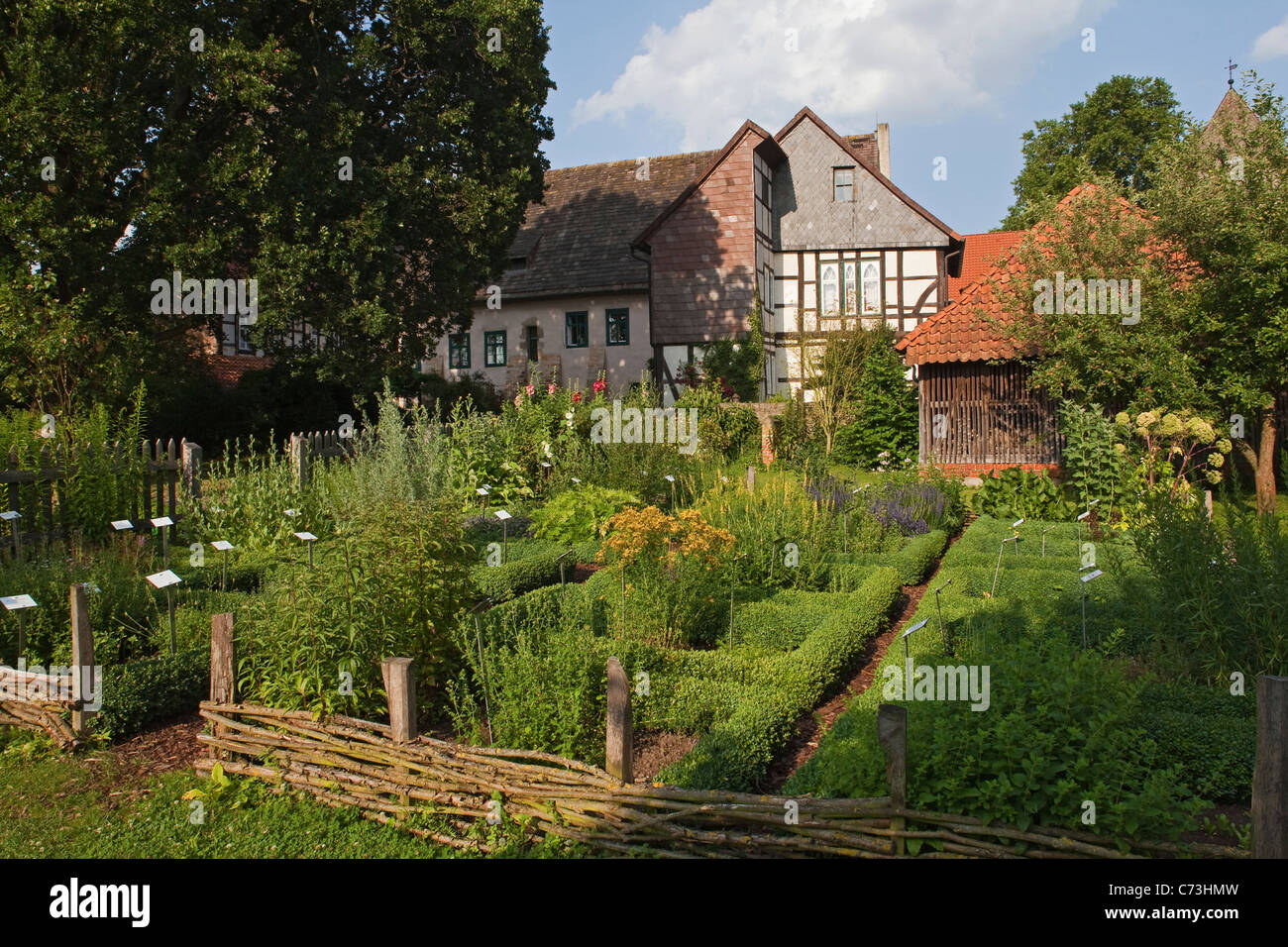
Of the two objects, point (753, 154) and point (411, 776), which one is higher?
point (753, 154)

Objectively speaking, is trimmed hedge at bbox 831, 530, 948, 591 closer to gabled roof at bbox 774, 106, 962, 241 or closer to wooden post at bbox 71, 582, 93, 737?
wooden post at bbox 71, 582, 93, 737

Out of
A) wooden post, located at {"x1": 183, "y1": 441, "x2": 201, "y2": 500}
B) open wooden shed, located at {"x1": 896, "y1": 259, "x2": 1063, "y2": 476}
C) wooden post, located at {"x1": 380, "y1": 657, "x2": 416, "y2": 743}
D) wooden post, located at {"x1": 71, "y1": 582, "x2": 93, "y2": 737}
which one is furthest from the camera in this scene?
open wooden shed, located at {"x1": 896, "y1": 259, "x2": 1063, "y2": 476}

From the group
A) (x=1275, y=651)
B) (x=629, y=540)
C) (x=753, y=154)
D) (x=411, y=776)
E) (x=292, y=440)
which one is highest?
(x=753, y=154)

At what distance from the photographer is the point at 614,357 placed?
96.6 ft

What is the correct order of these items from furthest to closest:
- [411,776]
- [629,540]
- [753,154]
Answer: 1. [753,154]
2. [629,540]
3. [411,776]

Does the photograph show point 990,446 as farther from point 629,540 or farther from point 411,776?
point 411,776

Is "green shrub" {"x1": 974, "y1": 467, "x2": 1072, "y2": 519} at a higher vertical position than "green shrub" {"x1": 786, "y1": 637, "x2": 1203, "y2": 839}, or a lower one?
higher

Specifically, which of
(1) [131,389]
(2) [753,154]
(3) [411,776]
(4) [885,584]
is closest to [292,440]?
(1) [131,389]

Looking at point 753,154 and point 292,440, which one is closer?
point 292,440

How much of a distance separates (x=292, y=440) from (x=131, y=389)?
198 inches

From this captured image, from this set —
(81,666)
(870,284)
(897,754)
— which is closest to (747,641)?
(897,754)

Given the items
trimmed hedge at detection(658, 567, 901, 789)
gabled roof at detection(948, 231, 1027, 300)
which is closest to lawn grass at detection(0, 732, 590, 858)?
trimmed hedge at detection(658, 567, 901, 789)

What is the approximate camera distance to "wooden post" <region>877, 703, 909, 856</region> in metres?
3.71

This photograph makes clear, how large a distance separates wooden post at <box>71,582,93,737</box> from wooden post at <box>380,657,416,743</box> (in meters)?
2.16
